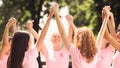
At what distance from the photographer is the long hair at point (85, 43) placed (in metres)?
6.19

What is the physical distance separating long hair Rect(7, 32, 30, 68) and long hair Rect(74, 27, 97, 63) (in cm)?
87

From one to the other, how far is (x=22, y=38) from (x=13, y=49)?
0.18m


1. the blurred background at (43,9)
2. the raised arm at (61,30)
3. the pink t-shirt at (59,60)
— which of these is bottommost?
the pink t-shirt at (59,60)

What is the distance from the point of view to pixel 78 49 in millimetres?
6195

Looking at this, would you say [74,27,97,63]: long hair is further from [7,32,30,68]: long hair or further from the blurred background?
the blurred background

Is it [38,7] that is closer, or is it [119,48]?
[119,48]

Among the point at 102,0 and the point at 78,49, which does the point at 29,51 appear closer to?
the point at 78,49

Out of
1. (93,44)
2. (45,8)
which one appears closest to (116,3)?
(45,8)

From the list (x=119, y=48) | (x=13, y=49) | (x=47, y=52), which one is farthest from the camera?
(x=47, y=52)

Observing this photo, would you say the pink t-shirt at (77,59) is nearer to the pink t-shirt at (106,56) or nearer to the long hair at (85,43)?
the long hair at (85,43)

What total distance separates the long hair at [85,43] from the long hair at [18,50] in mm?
868

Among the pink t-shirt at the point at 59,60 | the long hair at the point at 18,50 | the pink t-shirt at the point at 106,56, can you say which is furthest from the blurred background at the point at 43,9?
the long hair at the point at 18,50

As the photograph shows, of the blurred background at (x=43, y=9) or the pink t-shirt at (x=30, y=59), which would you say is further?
the blurred background at (x=43, y=9)

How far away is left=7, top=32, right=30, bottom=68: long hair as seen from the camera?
5.60 m
